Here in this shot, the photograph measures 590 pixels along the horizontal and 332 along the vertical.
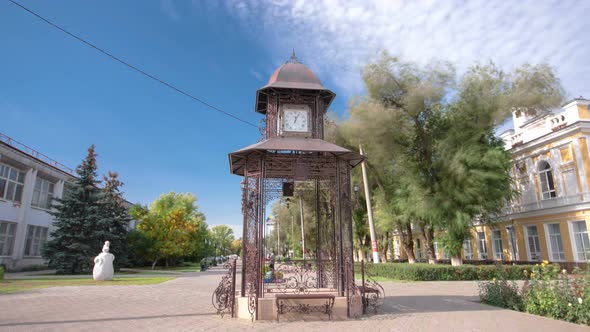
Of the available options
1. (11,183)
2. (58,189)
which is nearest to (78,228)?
(11,183)

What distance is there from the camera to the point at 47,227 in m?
30.1

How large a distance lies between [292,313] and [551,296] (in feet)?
19.6

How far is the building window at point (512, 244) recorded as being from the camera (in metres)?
26.3

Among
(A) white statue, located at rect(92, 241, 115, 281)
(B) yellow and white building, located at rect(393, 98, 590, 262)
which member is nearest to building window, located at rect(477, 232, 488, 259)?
(B) yellow and white building, located at rect(393, 98, 590, 262)

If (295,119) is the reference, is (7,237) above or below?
below

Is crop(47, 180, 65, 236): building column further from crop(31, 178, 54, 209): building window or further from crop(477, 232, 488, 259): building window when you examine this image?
crop(477, 232, 488, 259): building window

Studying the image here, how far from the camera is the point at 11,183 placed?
82.9 feet

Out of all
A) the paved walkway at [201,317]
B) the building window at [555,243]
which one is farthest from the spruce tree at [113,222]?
the building window at [555,243]

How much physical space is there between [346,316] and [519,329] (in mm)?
3357

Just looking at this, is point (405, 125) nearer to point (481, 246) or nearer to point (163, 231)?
point (481, 246)

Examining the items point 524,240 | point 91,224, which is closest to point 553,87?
point 524,240

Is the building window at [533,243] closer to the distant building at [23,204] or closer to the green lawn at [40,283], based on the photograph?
the green lawn at [40,283]

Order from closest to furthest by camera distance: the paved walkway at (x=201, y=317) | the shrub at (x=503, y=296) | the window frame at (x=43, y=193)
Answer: the paved walkway at (x=201, y=317) → the shrub at (x=503, y=296) → the window frame at (x=43, y=193)

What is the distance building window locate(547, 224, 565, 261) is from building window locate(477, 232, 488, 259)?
645 centimetres
